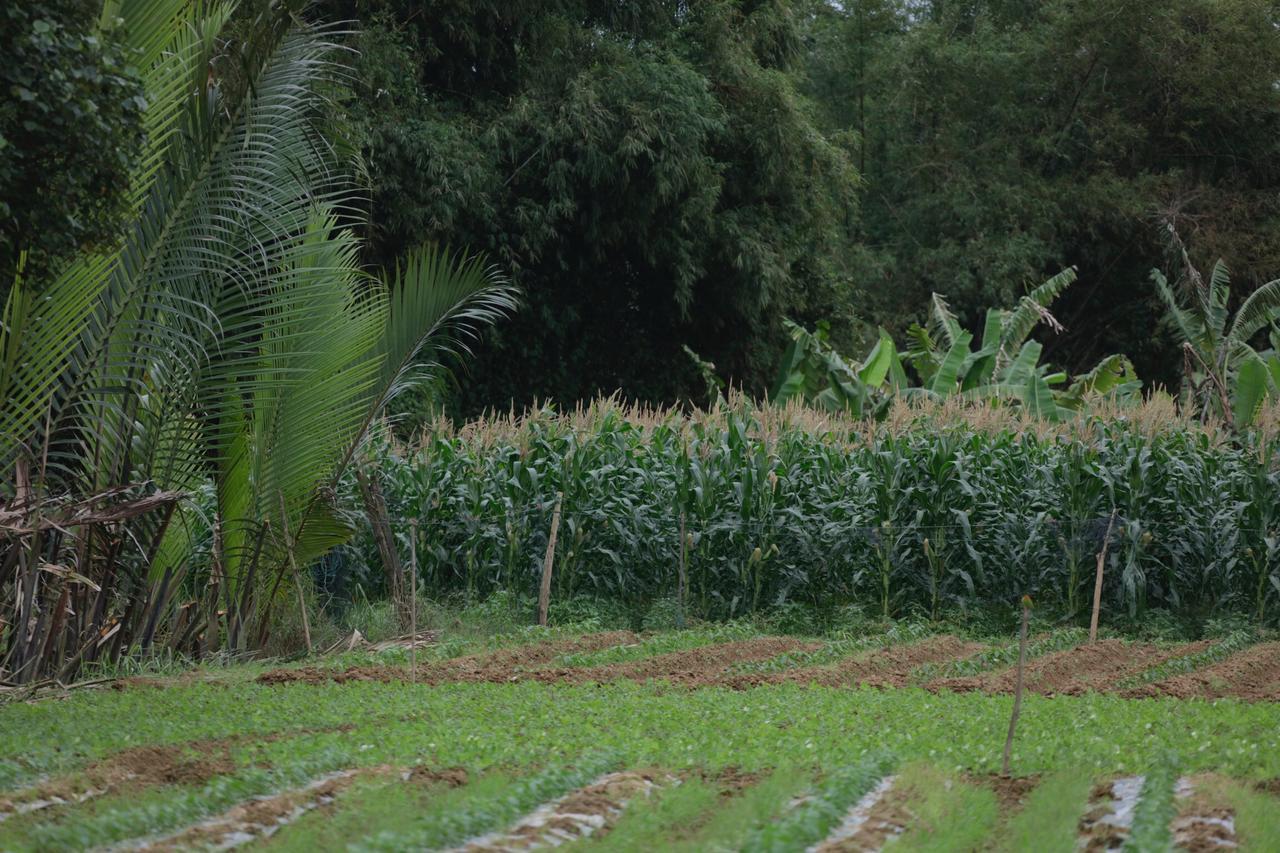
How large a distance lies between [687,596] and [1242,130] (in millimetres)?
24573

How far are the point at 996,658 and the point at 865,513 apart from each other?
294 cm

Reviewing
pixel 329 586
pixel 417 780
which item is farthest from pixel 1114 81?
pixel 417 780

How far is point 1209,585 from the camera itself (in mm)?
12891

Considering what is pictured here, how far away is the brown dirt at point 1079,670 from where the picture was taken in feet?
29.9

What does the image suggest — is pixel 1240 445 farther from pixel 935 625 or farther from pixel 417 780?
pixel 417 780

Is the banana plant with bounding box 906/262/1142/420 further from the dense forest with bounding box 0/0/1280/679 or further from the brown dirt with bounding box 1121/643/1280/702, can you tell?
the brown dirt with bounding box 1121/643/1280/702

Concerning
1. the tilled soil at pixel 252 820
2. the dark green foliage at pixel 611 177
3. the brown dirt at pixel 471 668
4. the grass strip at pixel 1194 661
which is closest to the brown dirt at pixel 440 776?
the tilled soil at pixel 252 820

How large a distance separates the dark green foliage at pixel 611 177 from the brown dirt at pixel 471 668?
937 cm

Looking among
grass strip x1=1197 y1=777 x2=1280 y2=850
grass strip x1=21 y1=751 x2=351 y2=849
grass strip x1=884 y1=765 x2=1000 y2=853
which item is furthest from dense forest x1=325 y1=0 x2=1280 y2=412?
grass strip x1=1197 y1=777 x2=1280 y2=850

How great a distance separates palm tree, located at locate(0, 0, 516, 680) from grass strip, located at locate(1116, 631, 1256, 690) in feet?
20.0

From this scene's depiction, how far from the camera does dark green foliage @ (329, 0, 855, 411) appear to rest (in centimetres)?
2008

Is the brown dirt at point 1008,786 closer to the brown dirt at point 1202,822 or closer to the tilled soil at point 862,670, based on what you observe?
the brown dirt at point 1202,822

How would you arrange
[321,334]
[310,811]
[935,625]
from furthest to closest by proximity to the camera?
[935,625] < [321,334] < [310,811]

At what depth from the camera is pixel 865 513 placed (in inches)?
528
